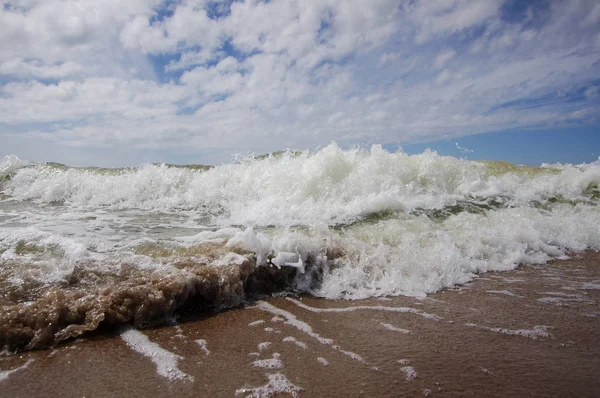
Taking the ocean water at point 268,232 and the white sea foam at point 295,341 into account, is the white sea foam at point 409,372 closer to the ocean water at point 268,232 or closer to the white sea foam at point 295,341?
the white sea foam at point 295,341

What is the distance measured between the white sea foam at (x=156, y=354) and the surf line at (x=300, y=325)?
1054 millimetres

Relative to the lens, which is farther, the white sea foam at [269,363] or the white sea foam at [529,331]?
the white sea foam at [529,331]

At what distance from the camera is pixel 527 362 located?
8.77 feet

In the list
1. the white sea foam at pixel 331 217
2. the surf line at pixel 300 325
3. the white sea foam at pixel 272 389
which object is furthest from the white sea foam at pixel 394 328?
the white sea foam at pixel 272 389

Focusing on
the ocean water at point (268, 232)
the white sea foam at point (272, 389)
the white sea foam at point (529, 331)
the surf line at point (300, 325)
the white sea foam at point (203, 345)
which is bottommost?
the white sea foam at point (272, 389)

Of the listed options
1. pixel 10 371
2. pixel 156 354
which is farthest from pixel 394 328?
pixel 10 371

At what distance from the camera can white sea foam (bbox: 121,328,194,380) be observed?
8.60 ft

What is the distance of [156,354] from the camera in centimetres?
290

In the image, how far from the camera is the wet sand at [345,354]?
2424 mm

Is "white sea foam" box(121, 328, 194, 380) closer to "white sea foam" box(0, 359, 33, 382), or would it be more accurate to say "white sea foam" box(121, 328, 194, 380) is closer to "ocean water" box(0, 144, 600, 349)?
"ocean water" box(0, 144, 600, 349)

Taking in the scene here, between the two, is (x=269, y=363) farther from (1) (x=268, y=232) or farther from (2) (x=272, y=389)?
(1) (x=268, y=232)

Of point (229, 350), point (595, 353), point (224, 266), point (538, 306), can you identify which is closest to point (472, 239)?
point (538, 306)

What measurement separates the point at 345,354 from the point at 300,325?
0.67 m

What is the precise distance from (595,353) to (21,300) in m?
4.81
